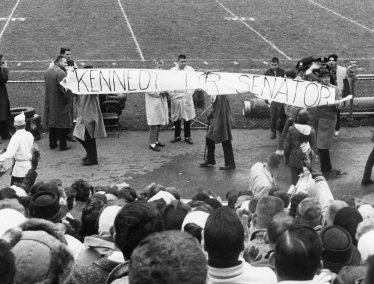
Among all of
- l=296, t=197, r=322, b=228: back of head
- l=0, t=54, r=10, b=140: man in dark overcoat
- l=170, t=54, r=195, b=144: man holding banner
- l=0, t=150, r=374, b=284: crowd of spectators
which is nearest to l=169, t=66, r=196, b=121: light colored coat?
l=170, t=54, r=195, b=144: man holding banner

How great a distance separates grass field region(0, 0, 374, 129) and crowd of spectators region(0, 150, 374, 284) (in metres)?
11.2

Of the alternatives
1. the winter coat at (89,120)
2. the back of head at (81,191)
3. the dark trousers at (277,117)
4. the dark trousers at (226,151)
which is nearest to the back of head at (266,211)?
the back of head at (81,191)

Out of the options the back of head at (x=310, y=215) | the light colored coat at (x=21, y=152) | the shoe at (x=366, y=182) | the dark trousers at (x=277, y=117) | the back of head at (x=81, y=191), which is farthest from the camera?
the dark trousers at (x=277, y=117)

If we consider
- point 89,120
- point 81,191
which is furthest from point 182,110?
point 81,191

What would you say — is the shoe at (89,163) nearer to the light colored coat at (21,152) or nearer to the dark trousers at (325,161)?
the light colored coat at (21,152)

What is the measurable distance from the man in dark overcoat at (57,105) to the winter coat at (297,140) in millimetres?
4769

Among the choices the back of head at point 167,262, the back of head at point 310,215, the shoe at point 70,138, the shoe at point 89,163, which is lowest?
the shoe at point 89,163

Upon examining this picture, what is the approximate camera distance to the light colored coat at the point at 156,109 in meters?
13.4

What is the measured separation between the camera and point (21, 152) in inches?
399

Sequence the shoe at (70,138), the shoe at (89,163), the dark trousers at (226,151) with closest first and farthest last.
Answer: the dark trousers at (226,151)
the shoe at (89,163)
the shoe at (70,138)

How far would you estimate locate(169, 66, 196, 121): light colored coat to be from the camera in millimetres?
13742

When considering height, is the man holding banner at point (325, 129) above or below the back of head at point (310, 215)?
below

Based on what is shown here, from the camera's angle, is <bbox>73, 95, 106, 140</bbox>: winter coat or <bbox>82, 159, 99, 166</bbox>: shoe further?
<bbox>82, 159, 99, 166</bbox>: shoe

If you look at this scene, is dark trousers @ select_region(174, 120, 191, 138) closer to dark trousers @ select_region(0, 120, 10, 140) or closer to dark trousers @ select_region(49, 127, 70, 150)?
dark trousers @ select_region(49, 127, 70, 150)
